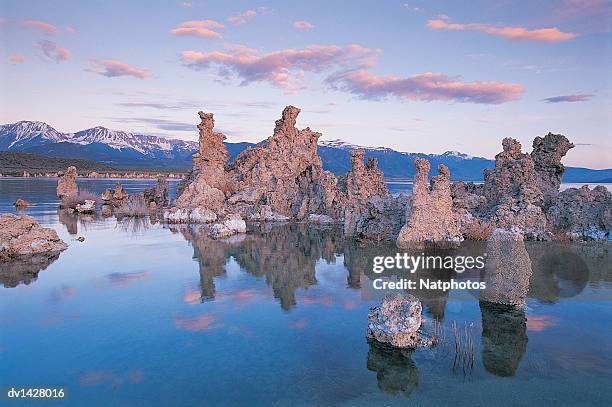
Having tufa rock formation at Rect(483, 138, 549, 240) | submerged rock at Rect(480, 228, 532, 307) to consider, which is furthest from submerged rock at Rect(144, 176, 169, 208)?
submerged rock at Rect(480, 228, 532, 307)

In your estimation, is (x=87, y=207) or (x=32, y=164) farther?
(x=32, y=164)

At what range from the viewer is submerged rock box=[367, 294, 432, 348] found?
1209 cm

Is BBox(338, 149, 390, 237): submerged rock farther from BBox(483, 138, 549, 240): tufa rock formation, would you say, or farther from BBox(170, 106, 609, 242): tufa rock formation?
BBox(483, 138, 549, 240): tufa rock formation

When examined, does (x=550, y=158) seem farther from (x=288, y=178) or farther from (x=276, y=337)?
(x=276, y=337)

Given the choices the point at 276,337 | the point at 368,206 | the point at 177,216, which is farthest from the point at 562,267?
the point at 177,216

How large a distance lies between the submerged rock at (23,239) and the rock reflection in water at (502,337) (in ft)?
75.1

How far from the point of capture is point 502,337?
12.9m

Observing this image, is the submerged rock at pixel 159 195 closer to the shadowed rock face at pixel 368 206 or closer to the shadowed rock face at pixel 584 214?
the shadowed rock face at pixel 368 206

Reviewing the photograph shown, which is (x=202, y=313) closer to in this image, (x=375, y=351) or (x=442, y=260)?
(x=375, y=351)

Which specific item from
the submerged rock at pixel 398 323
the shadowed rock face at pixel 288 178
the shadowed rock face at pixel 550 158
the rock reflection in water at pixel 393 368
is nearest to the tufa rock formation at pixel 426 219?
the shadowed rock face at pixel 550 158

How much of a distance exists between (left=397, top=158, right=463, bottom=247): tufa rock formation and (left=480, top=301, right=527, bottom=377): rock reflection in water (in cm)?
913

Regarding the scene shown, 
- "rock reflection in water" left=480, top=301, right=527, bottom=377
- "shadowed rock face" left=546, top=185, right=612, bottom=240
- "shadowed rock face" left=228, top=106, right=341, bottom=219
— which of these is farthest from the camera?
"shadowed rock face" left=228, top=106, right=341, bottom=219

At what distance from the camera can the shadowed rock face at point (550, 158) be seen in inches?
1320

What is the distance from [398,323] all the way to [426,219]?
14.0 m
